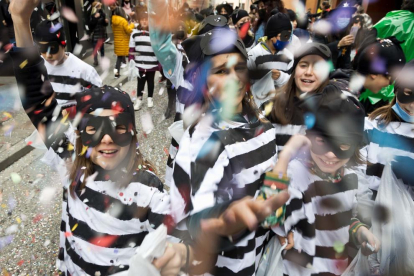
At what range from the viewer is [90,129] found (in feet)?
4.79

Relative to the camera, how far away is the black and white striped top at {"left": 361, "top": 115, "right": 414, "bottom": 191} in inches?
72.4

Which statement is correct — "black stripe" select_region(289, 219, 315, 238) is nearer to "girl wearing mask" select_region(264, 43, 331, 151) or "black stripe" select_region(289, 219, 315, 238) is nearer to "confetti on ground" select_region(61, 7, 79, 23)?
"girl wearing mask" select_region(264, 43, 331, 151)

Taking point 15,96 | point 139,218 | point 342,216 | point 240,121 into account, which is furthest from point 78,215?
point 15,96

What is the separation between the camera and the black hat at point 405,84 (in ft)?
5.94

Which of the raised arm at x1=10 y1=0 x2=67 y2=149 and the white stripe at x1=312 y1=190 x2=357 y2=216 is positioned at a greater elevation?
the raised arm at x1=10 y1=0 x2=67 y2=149

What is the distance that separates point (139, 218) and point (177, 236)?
7.7 inches

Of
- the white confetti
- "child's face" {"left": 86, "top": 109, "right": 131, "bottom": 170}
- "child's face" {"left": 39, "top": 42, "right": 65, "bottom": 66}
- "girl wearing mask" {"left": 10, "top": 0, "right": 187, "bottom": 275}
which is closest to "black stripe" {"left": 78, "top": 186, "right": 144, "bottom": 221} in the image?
"girl wearing mask" {"left": 10, "top": 0, "right": 187, "bottom": 275}

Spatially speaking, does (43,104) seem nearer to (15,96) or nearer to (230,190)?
(230,190)

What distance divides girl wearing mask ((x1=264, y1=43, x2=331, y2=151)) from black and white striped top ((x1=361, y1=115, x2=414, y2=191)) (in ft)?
1.35

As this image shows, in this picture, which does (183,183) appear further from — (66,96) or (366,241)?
(66,96)

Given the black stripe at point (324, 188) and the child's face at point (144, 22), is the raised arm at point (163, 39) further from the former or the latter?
the child's face at point (144, 22)

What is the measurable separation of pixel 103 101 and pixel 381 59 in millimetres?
2035

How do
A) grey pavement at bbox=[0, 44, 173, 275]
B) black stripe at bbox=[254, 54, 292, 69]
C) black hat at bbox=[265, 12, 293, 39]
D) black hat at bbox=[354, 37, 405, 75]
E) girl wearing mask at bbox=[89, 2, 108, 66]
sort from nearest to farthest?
black hat at bbox=[354, 37, 405, 75] → grey pavement at bbox=[0, 44, 173, 275] → black stripe at bbox=[254, 54, 292, 69] → black hat at bbox=[265, 12, 293, 39] → girl wearing mask at bbox=[89, 2, 108, 66]

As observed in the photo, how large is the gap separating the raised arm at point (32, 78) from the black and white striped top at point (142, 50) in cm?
410
